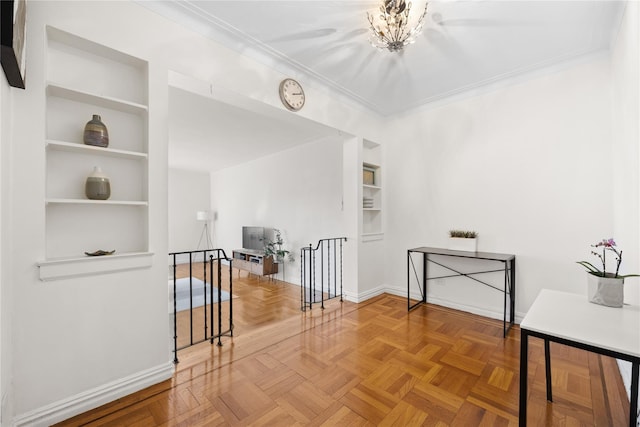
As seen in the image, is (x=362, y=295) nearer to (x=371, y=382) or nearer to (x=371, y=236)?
(x=371, y=236)

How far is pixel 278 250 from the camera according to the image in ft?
18.1

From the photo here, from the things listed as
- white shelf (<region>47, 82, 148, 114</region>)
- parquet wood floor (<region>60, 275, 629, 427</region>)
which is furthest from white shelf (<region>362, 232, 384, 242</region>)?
white shelf (<region>47, 82, 148, 114</region>)

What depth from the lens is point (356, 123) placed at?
12.0 ft

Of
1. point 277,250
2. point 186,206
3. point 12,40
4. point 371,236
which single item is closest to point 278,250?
point 277,250

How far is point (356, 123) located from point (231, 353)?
3.05m

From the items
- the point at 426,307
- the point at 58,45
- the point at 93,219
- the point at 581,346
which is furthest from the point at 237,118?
the point at 581,346

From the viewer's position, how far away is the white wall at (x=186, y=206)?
293 inches

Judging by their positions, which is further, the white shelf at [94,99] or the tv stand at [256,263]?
the tv stand at [256,263]

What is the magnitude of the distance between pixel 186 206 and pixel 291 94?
609 cm

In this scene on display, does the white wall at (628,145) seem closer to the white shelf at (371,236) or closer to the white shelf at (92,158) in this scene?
the white shelf at (371,236)

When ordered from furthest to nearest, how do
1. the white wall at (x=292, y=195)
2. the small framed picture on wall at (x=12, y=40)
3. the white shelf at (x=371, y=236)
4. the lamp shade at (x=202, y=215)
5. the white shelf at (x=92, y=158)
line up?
1. the lamp shade at (x=202, y=215)
2. the white wall at (x=292, y=195)
3. the white shelf at (x=371, y=236)
4. the white shelf at (x=92, y=158)
5. the small framed picture on wall at (x=12, y=40)

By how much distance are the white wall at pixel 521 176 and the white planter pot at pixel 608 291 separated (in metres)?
1.46

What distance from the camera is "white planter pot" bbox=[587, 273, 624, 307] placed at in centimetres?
142

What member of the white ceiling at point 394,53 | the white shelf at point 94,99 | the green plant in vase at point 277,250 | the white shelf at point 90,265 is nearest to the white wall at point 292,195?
the green plant in vase at point 277,250
